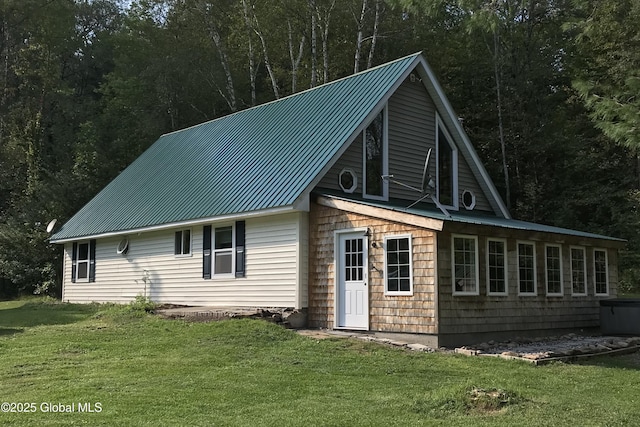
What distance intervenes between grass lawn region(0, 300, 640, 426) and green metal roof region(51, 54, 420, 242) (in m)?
3.94

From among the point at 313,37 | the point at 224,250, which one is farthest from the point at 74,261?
the point at 313,37

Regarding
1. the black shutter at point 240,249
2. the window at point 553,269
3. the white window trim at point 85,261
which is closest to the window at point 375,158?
the black shutter at point 240,249

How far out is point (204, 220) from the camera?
15836 mm

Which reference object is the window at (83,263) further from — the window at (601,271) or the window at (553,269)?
the window at (601,271)

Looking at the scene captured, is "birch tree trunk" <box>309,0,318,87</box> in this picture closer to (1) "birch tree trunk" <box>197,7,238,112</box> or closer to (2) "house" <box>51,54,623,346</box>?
(1) "birch tree trunk" <box>197,7,238,112</box>

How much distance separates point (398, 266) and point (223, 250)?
16.9 feet

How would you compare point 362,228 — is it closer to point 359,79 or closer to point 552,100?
point 359,79

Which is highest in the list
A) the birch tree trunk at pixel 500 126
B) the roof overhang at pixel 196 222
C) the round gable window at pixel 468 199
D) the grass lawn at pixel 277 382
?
the birch tree trunk at pixel 500 126

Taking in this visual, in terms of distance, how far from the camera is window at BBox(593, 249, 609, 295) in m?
16.0

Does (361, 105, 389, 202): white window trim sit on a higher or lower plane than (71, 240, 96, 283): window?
higher

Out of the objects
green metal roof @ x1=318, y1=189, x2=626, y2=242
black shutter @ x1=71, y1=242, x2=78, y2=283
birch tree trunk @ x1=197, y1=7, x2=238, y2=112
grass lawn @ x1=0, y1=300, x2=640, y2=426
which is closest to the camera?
grass lawn @ x1=0, y1=300, x2=640, y2=426

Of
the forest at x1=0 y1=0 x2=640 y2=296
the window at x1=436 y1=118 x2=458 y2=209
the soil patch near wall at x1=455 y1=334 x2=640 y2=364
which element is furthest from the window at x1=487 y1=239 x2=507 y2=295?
the forest at x1=0 y1=0 x2=640 y2=296

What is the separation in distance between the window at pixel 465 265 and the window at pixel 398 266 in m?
0.82

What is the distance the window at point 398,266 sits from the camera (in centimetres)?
1233
